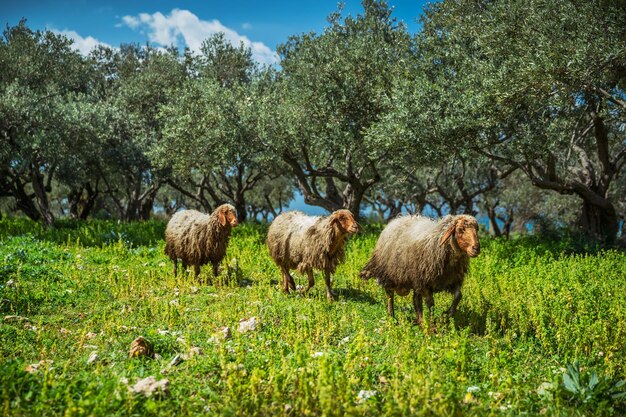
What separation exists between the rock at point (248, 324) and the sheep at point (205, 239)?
14.0 ft

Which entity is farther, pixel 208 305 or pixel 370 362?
pixel 208 305

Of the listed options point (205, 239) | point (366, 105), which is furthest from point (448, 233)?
point (366, 105)

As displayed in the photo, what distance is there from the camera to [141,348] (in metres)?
6.18

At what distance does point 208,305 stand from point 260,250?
655 centimetres

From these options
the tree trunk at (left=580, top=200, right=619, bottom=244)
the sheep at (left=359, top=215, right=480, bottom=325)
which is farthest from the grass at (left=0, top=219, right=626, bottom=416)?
the tree trunk at (left=580, top=200, right=619, bottom=244)

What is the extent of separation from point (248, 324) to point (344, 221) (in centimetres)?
354

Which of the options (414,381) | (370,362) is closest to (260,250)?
(370,362)

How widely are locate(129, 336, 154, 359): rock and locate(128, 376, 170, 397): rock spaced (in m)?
1.00

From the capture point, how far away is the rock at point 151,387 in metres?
4.95

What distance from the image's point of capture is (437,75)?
17922 millimetres

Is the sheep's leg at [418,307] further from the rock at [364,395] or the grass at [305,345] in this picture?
the rock at [364,395]

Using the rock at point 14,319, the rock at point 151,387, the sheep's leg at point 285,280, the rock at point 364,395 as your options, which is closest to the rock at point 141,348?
the rock at point 151,387

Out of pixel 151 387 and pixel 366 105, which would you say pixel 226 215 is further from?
pixel 366 105

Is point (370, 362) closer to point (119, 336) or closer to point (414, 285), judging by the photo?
point (414, 285)
